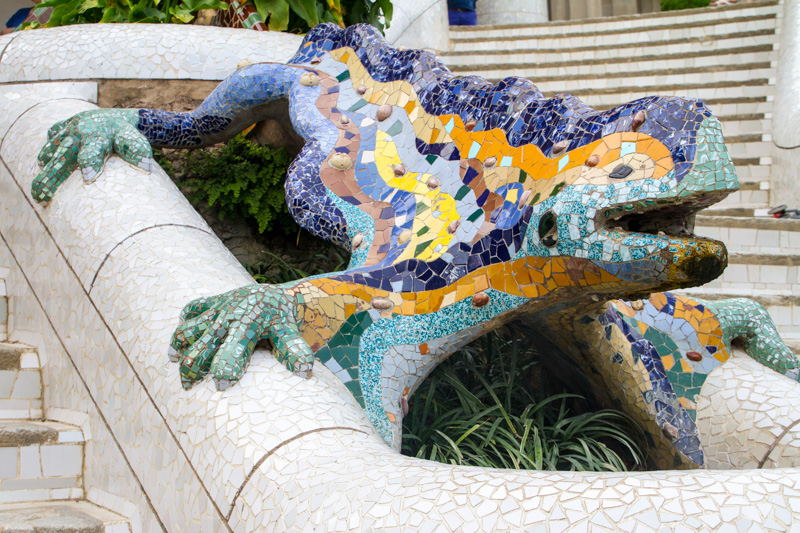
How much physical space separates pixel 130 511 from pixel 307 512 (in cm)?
102

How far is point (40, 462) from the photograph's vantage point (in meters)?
2.96

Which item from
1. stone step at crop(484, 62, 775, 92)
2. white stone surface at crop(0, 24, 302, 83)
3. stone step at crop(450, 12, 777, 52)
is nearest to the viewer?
white stone surface at crop(0, 24, 302, 83)

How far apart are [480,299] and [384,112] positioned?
42.1 inches

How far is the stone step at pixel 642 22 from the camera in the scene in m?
8.61

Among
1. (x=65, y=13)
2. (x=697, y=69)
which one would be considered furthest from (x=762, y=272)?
(x=65, y=13)

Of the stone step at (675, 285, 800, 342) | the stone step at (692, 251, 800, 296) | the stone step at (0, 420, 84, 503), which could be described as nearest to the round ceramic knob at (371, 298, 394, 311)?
the stone step at (0, 420, 84, 503)

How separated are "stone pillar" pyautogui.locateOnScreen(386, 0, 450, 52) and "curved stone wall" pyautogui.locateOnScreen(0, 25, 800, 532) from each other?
15.4 feet

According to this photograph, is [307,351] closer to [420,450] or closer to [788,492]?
[420,450]

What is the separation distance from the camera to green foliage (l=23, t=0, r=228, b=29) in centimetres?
487

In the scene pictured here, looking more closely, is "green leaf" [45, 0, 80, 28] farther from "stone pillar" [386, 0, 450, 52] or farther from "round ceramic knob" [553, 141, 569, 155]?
"stone pillar" [386, 0, 450, 52]

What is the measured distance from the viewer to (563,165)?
101 inches

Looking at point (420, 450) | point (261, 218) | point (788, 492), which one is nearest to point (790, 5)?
point (261, 218)

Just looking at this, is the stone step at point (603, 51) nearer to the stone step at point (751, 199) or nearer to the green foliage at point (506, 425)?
the stone step at point (751, 199)

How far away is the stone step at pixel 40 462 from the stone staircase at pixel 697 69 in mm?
4026
